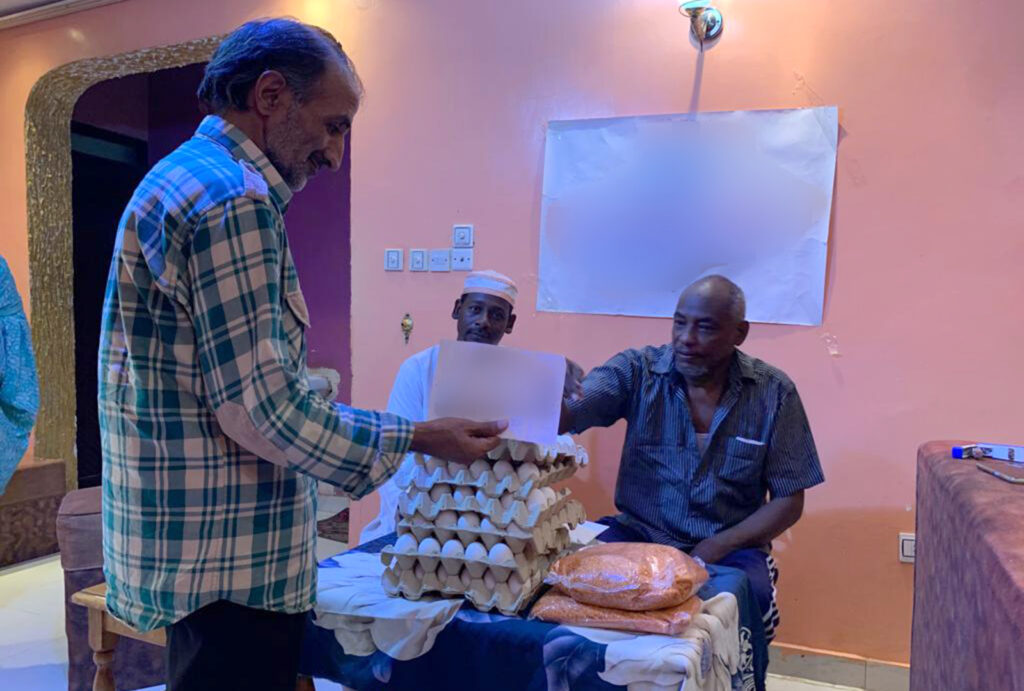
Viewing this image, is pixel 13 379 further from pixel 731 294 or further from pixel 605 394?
pixel 731 294

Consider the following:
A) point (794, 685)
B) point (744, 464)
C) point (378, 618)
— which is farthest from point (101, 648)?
point (794, 685)

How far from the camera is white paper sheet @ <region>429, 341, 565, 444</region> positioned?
46.3 inches

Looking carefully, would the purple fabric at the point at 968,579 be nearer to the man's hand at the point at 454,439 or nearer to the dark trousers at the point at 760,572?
the dark trousers at the point at 760,572

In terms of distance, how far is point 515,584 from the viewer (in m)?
1.21

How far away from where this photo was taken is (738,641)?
52.0 inches

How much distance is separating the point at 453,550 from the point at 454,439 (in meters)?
0.23

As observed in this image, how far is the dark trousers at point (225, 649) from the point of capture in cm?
97

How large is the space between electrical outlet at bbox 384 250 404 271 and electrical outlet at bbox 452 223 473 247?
24 centimetres

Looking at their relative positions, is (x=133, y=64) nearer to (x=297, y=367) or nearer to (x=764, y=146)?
(x=764, y=146)

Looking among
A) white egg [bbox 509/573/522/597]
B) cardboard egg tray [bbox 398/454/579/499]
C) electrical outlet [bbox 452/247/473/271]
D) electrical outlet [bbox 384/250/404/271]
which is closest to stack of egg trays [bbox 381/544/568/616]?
white egg [bbox 509/573/522/597]

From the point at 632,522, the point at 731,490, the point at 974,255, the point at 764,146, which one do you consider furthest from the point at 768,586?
the point at 764,146

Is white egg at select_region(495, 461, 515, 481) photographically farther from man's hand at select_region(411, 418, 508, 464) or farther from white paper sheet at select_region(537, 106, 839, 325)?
white paper sheet at select_region(537, 106, 839, 325)

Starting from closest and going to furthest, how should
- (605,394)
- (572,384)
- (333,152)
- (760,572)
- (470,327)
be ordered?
(333,152)
(760,572)
(572,384)
(605,394)
(470,327)

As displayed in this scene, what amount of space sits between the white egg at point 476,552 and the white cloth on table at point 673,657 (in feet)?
0.58
